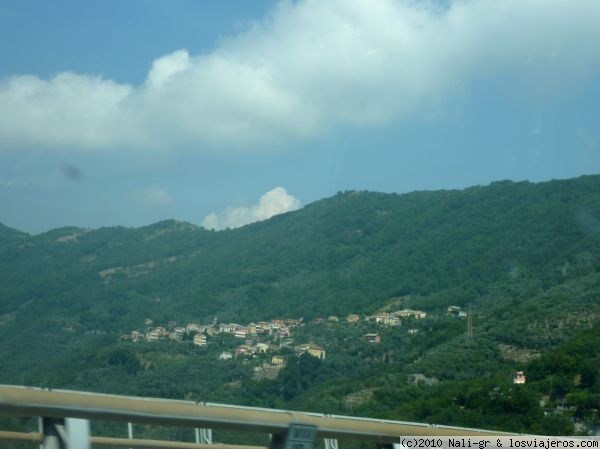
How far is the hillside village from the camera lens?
5259 centimetres

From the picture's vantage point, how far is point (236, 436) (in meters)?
4.77

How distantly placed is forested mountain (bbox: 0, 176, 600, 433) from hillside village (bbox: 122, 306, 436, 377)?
1176mm

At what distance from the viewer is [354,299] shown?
70.0 m

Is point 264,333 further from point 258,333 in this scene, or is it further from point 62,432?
point 62,432

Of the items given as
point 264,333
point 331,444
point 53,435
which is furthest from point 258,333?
point 53,435

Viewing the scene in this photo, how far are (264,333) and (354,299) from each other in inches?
376

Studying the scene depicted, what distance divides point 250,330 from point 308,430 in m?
61.9

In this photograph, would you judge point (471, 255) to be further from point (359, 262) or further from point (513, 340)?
point (513, 340)

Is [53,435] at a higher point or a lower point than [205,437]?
higher

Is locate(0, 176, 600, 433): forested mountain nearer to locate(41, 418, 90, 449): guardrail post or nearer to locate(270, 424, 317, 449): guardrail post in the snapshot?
locate(270, 424, 317, 449): guardrail post

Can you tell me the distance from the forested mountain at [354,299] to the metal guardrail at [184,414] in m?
6.26

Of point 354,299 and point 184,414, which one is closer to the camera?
point 184,414

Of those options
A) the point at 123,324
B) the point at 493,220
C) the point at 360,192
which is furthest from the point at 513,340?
the point at 360,192

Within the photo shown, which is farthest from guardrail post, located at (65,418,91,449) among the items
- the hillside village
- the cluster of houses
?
the cluster of houses
